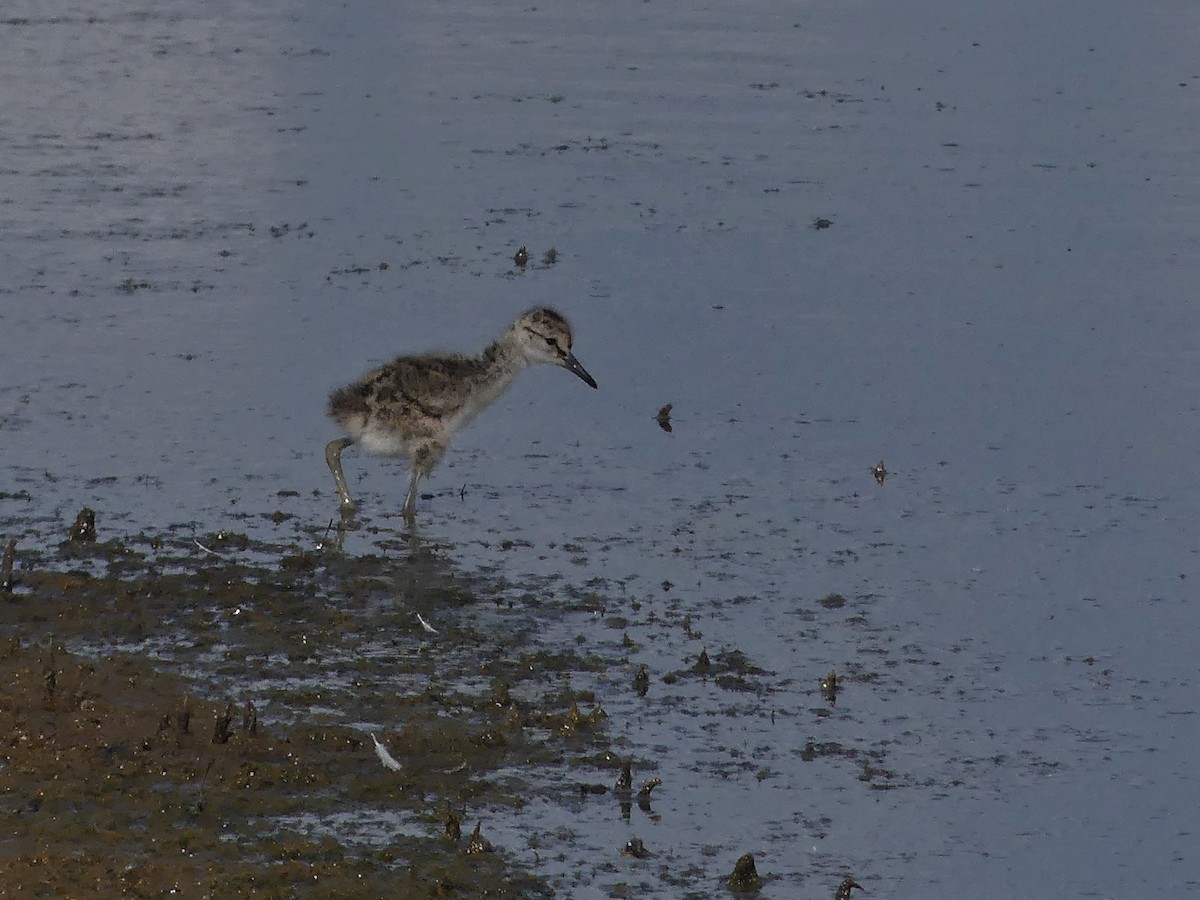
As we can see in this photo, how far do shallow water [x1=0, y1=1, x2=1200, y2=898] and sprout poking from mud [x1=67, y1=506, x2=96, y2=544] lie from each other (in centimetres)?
16

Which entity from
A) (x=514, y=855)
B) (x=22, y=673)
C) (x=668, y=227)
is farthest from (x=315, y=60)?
(x=514, y=855)

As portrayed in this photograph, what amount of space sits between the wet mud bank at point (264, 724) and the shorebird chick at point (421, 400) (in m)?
1.17

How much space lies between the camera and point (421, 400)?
1188 cm

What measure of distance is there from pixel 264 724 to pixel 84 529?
2532 millimetres

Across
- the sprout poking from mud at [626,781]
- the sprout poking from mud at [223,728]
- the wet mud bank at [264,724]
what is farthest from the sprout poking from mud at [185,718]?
the sprout poking from mud at [626,781]

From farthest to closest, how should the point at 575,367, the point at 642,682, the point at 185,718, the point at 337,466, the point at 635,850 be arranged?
the point at 575,367 < the point at 337,466 < the point at 642,682 < the point at 185,718 < the point at 635,850

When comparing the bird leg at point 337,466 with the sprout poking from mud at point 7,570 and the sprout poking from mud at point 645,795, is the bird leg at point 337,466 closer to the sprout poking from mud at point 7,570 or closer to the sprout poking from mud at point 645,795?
the sprout poking from mud at point 7,570

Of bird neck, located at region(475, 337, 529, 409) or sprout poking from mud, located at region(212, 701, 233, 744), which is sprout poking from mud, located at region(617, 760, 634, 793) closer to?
sprout poking from mud, located at region(212, 701, 233, 744)

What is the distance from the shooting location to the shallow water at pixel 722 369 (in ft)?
27.5

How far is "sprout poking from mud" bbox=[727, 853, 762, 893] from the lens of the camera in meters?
7.17

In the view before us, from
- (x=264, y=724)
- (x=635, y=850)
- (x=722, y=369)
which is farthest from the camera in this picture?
(x=722, y=369)

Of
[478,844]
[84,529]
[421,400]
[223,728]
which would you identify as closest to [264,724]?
[223,728]

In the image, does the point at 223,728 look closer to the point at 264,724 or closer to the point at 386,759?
the point at 264,724

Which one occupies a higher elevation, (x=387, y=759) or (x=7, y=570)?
(x=7, y=570)
